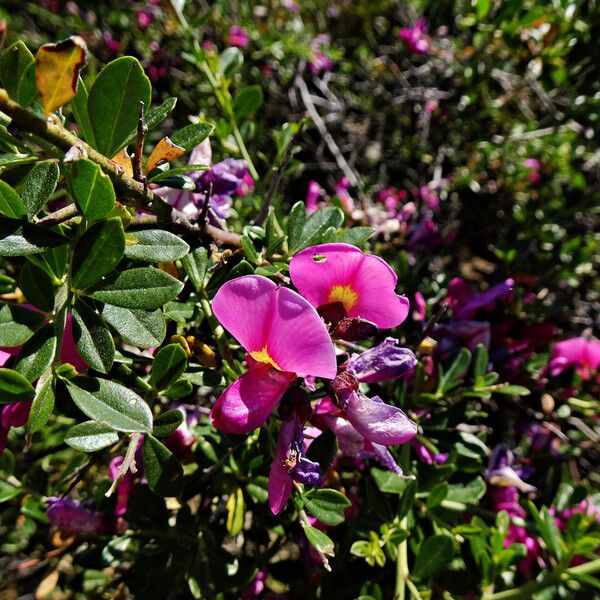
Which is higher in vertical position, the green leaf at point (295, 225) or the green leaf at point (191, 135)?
the green leaf at point (191, 135)

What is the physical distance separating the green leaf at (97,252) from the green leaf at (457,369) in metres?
0.67

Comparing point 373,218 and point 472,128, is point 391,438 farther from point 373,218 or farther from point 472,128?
point 472,128

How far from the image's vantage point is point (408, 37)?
2.69 metres

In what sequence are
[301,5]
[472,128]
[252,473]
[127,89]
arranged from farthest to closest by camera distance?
[301,5], [472,128], [252,473], [127,89]

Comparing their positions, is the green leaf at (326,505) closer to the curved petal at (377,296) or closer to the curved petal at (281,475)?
the curved petal at (281,475)

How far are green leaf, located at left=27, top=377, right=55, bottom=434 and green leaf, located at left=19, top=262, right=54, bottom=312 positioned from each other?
0.09 metres

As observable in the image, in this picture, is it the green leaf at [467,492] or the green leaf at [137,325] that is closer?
the green leaf at [137,325]

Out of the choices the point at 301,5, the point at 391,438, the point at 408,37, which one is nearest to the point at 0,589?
the point at 391,438

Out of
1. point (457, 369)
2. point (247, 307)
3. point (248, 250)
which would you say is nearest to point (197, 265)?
point (248, 250)

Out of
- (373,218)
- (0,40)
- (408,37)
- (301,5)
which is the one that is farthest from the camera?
(301,5)

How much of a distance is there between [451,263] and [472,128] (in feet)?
2.14

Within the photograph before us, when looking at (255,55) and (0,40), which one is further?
(255,55)

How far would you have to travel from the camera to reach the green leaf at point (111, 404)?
527 mm

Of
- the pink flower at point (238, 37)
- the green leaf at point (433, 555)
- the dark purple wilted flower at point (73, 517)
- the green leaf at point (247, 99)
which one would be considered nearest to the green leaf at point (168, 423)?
the dark purple wilted flower at point (73, 517)
